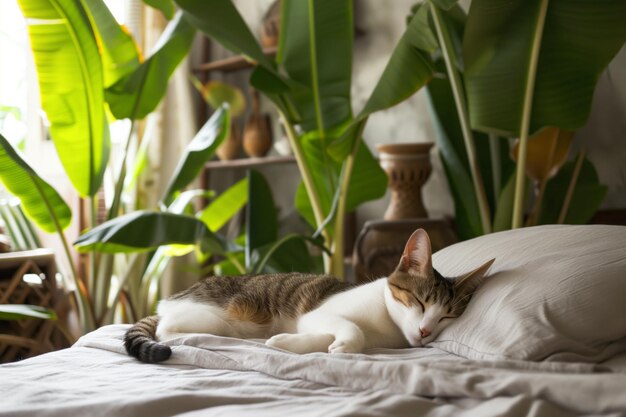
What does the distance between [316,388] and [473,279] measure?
1.60ft

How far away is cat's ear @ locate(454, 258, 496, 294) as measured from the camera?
154 centimetres

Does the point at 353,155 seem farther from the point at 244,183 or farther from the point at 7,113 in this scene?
the point at 7,113

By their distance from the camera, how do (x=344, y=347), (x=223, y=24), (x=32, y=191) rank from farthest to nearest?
(x=32, y=191)
(x=223, y=24)
(x=344, y=347)

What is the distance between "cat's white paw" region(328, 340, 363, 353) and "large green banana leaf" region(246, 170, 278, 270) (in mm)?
1463

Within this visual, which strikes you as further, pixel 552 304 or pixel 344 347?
pixel 344 347

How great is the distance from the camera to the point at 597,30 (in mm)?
2076

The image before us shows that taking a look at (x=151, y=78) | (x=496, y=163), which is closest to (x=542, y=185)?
(x=496, y=163)

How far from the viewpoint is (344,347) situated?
144 cm

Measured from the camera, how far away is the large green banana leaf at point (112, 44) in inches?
110

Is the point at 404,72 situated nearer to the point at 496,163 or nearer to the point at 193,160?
the point at 496,163

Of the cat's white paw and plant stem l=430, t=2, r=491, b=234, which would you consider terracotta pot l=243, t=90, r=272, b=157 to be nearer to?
plant stem l=430, t=2, r=491, b=234

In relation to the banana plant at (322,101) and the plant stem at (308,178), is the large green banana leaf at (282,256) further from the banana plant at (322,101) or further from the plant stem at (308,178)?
the plant stem at (308,178)

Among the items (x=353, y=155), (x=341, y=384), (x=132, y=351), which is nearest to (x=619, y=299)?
(x=341, y=384)

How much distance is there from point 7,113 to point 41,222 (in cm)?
153
